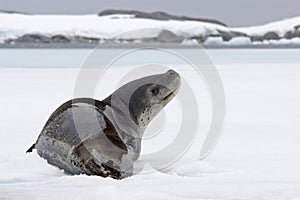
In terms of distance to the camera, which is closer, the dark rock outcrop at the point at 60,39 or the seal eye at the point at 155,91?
the seal eye at the point at 155,91

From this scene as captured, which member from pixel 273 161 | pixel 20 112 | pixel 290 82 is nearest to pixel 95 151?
pixel 273 161

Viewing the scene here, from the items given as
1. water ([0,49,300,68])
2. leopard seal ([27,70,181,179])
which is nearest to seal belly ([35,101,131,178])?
leopard seal ([27,70,181,179])

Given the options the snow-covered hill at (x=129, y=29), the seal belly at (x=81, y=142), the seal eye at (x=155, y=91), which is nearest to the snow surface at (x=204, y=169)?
the seal belly at (x=81, y=142)

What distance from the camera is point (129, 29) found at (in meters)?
30.3

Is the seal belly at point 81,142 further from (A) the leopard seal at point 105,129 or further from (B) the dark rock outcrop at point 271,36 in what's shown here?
(B) the dark rock outcrop at point 271,36

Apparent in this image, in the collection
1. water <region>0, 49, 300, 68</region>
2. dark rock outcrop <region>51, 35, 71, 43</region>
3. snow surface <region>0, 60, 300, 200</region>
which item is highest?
snow surface <region>0, 60, 300, 200</region>

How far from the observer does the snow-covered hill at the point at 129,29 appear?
3055cm

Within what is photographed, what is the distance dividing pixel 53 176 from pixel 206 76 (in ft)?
22.8

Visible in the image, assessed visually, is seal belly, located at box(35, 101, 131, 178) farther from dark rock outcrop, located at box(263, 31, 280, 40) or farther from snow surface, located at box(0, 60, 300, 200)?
dark rock outcrop, located at box(263, 31, 280, 40)

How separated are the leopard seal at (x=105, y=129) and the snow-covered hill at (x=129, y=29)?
25406mm

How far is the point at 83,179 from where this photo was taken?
2.75 m

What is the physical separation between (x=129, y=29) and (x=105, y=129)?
2752cm

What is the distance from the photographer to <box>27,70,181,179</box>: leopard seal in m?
2.87

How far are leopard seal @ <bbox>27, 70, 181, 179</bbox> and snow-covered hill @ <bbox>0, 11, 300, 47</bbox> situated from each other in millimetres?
25406
